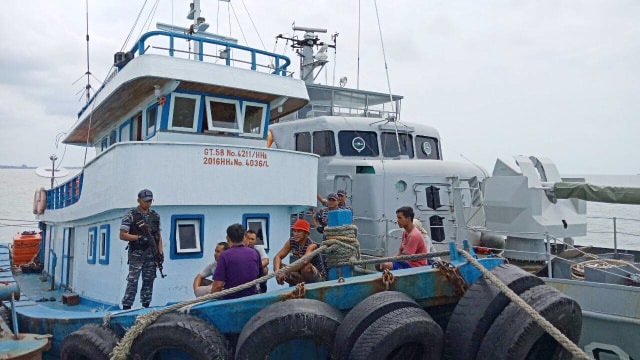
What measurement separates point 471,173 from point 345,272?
6.69 meters

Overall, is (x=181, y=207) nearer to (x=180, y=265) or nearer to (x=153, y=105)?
(x=180, y=265)

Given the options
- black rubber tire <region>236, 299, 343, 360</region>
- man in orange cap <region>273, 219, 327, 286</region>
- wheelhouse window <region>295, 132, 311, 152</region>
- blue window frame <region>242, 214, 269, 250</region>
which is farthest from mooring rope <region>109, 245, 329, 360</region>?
wheelhouse window <region>295, 132, 311, 152</region>

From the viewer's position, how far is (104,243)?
8.27 meters

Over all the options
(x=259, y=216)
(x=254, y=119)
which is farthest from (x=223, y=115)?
(x=259, y=216)

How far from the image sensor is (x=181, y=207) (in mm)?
7516

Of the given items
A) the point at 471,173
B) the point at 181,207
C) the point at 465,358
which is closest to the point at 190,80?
the point at 181,207

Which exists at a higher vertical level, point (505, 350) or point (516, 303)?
point (516, 303)

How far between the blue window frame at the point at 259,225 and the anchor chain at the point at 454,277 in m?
3.98

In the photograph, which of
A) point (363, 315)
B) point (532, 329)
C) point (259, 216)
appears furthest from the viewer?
point (259, 216)

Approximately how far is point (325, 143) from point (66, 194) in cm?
582

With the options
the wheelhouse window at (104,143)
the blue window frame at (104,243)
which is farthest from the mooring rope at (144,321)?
the wheelhouse window at (104,143)

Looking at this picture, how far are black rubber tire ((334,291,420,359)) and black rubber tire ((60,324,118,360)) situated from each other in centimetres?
243

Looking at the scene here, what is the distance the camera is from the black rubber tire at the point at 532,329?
412cm

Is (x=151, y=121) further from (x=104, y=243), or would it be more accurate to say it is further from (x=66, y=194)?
(x=66, y=194)
